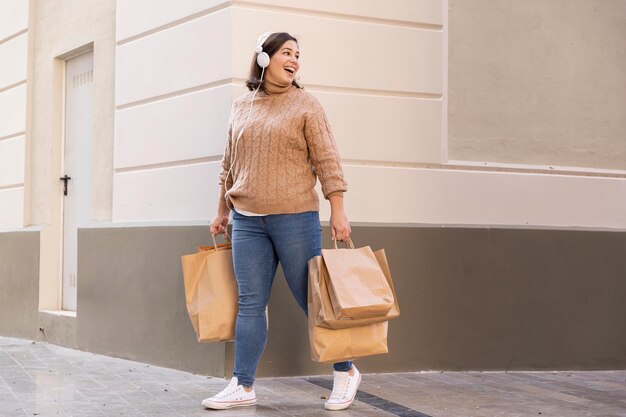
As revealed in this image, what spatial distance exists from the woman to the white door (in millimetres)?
3860

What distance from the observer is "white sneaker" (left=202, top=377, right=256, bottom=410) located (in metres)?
6.09

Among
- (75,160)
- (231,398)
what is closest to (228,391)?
(231,398)

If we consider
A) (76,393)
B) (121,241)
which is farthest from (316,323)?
(121,241)

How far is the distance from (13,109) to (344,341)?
→ 20.9 feet

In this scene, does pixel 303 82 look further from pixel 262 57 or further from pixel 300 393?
pixel 300 393

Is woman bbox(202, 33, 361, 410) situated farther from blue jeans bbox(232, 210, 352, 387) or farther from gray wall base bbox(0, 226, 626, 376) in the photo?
gray wall base bbox(0, 226, 626, 376)

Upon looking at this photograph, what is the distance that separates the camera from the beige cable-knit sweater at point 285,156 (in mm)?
5953

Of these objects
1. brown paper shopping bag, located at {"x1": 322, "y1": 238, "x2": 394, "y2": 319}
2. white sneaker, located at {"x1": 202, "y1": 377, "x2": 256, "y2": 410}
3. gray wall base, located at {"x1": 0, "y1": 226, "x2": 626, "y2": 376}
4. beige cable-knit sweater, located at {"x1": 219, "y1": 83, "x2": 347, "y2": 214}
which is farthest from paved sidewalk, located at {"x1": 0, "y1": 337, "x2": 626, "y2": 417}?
beige cable-knit sweater, located at {"x1": 219, "y1": 83, "x2": 347, "y2": 214}

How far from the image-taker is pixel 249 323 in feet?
20.0

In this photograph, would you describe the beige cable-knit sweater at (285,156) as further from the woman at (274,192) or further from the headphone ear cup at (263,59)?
the headphone ear cup at (263,59)

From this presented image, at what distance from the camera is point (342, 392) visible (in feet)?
20.2

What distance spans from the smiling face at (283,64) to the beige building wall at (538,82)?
240 centimetres

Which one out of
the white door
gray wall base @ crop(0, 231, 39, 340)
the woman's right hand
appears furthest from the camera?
gray wall base @ crop(0, 231, 39, 340)

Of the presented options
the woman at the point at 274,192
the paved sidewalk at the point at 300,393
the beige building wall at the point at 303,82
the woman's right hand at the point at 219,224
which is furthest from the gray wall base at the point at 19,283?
the woman at the point at 274,192
